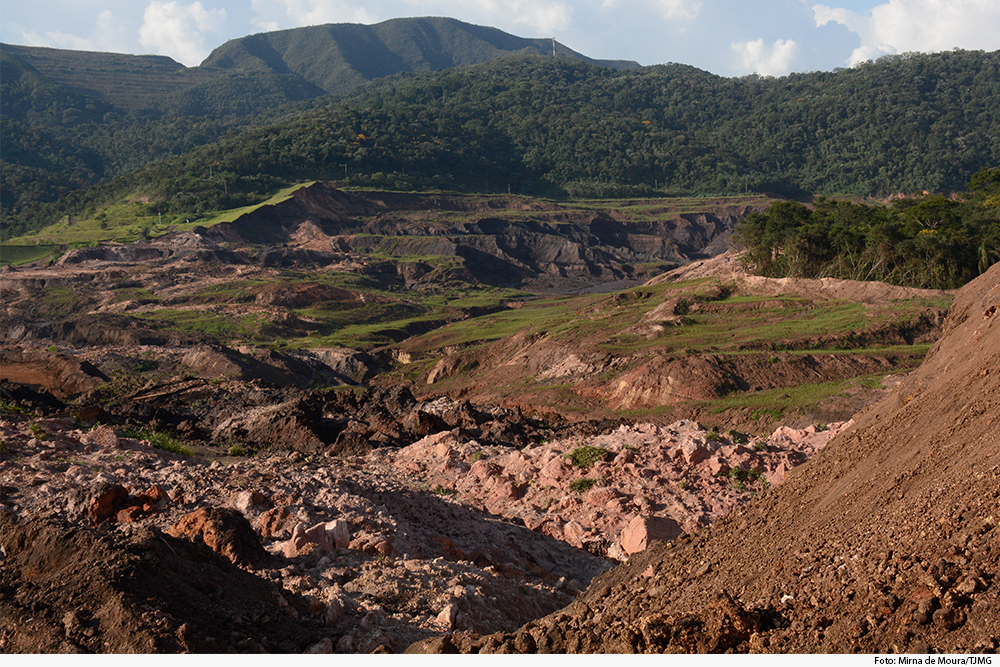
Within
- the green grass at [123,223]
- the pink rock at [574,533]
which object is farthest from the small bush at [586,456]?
the green grass at [123,223]

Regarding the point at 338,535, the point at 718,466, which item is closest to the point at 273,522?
the point at 338,535

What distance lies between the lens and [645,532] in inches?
560

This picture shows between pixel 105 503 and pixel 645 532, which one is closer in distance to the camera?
pixel 105 503

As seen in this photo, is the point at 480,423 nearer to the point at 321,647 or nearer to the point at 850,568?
the point at 321,647

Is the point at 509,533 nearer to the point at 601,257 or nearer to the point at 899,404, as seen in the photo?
the point at 899,404

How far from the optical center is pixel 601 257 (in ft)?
300

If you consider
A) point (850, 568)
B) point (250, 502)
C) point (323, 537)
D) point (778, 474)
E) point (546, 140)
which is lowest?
point (250, 502)

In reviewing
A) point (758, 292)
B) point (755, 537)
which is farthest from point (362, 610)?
point (758, 292)

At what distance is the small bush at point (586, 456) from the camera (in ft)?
54.9

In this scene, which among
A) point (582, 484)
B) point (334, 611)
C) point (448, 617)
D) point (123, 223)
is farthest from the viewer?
point (123, 223)

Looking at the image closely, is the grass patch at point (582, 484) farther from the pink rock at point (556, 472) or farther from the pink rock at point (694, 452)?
the pink rock at point (694, 452)

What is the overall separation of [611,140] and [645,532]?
438 ft

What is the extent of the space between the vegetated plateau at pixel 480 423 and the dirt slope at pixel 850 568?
0.04 meters

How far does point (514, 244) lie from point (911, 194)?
65264 millimetres
